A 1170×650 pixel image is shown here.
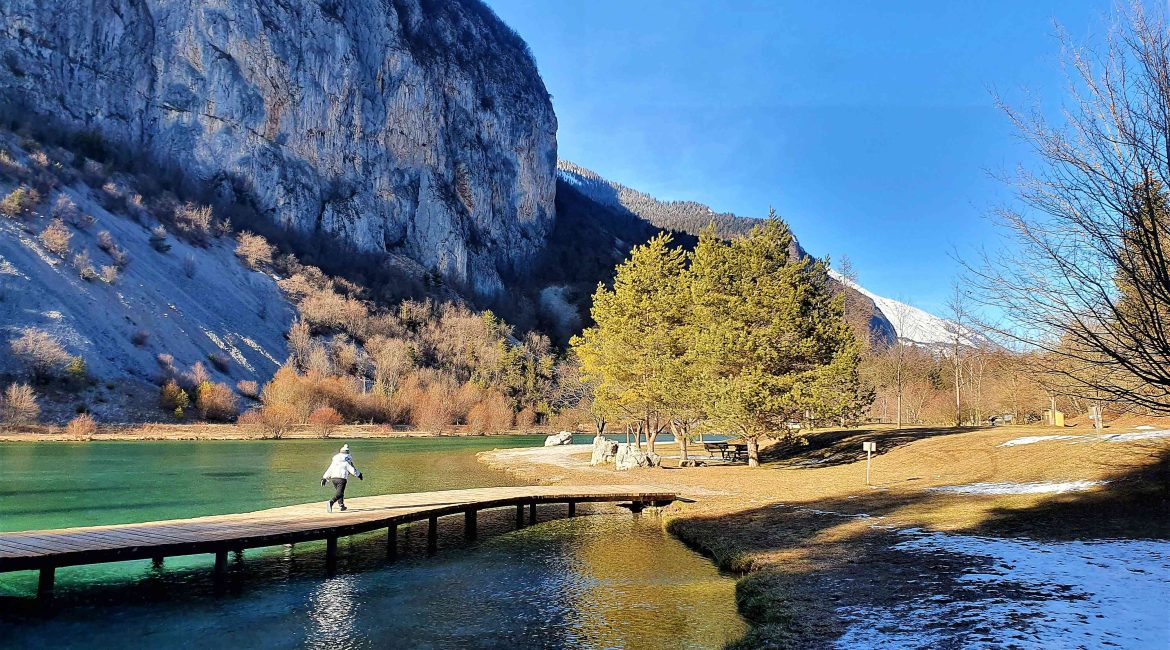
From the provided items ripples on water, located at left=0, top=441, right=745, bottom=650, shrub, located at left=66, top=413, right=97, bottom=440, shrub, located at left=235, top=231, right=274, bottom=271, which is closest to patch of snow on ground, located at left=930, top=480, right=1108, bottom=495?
ripples on water, located at left=0, top=441, right=745, bottom=650

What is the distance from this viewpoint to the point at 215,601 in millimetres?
12312

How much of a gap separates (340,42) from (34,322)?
85.7 meters

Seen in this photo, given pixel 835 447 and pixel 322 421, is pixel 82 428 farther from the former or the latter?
pixel 835 447

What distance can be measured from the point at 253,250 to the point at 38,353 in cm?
4436

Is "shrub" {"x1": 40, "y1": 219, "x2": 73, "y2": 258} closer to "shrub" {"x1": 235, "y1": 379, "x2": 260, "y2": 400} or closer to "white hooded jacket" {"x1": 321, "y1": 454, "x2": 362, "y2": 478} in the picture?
"shrub" {"x1": 235, "y1": 379, "x2": 260, "y2": 400}

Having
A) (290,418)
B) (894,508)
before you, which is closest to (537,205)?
(290,418)

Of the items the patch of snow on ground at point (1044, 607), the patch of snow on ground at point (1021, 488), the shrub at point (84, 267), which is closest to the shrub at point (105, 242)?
the shrub at point (84, 267)

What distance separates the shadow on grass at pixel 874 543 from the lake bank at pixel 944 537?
1.5 inches

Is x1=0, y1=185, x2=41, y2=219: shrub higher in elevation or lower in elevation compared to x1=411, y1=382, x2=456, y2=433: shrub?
higher

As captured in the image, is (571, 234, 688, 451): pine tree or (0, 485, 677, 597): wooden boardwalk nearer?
(0, 485, 677, 597): wooden boardwalk

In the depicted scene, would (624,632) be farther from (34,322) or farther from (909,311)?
(34,322)

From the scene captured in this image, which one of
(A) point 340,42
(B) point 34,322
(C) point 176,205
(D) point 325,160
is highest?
(A) point 340,42

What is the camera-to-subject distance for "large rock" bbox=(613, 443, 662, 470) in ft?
109

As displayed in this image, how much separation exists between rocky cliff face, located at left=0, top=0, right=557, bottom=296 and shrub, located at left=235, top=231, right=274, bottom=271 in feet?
43.2
